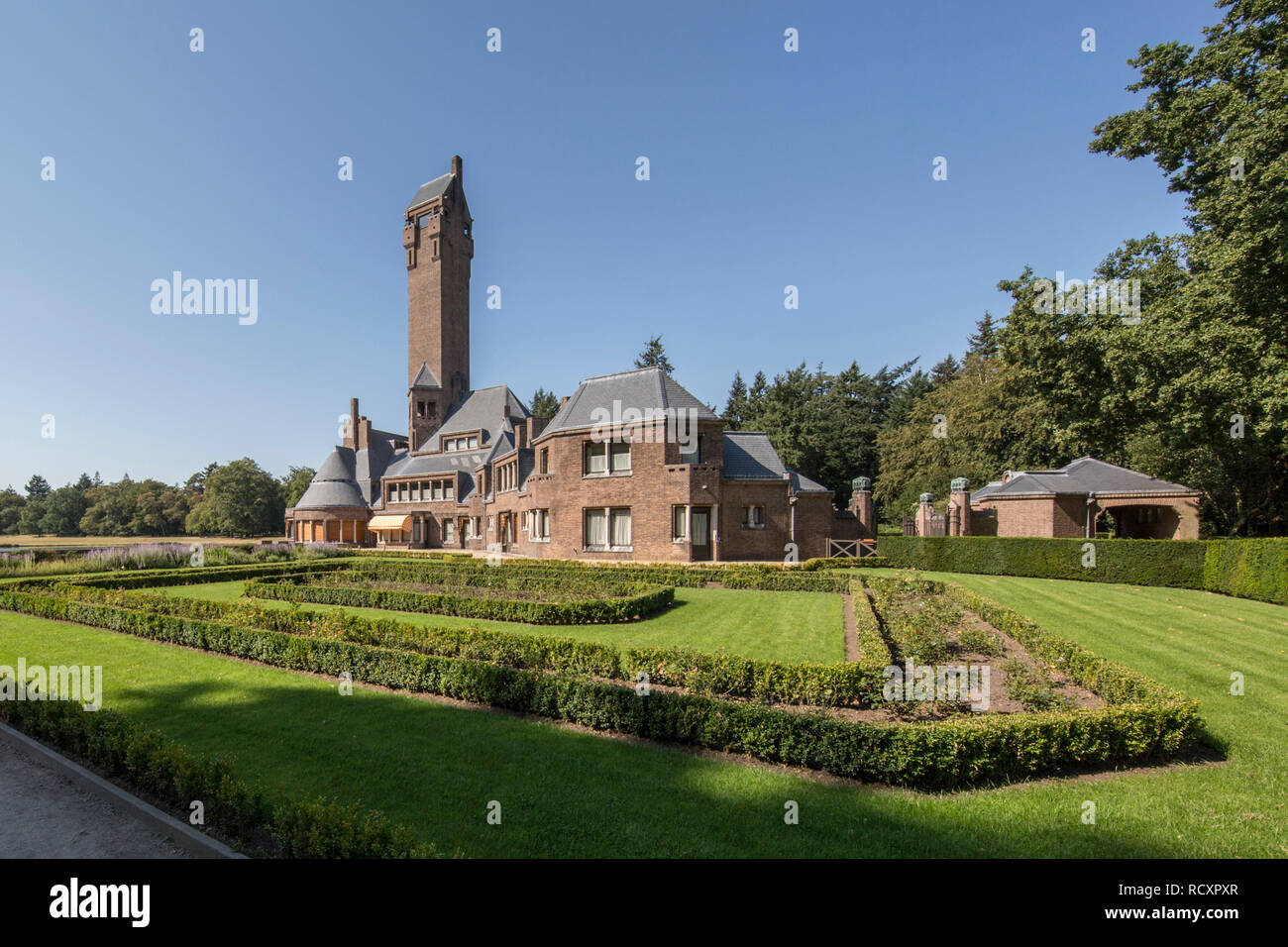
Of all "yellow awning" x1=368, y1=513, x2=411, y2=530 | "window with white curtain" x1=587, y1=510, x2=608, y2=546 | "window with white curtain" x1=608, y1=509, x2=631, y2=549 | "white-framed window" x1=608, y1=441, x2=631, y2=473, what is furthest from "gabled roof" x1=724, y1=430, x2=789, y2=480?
"yellow awning" x1=368, y1=513, x2=411, y2=530

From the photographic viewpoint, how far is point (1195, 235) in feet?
67.2

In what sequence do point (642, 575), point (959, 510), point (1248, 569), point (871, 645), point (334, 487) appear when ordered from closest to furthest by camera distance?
point (871, 645)
point (1248, 569)
point (642, 575)
point (959, 510)
point (334, 487)

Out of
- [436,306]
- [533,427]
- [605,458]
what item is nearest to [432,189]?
[436,306]

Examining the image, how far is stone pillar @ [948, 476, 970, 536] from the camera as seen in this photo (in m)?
32.2

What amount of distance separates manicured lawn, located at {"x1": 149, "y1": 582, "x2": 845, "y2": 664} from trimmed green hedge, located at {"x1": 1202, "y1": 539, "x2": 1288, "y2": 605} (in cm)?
1262

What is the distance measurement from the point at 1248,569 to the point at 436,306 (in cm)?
5707

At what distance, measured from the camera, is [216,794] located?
16.2ft

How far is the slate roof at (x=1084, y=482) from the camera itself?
3114 cm

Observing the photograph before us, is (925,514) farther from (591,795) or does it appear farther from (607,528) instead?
(591,795)

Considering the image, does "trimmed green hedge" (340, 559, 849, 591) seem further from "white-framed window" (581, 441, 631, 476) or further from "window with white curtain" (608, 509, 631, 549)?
"white-framed window" (581, 441, 631, 476)

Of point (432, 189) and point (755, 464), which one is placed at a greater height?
point (432, 189)

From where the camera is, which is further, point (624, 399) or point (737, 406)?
point (737, 406)

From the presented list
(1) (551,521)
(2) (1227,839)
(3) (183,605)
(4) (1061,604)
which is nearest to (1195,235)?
(4) (1061,604)
